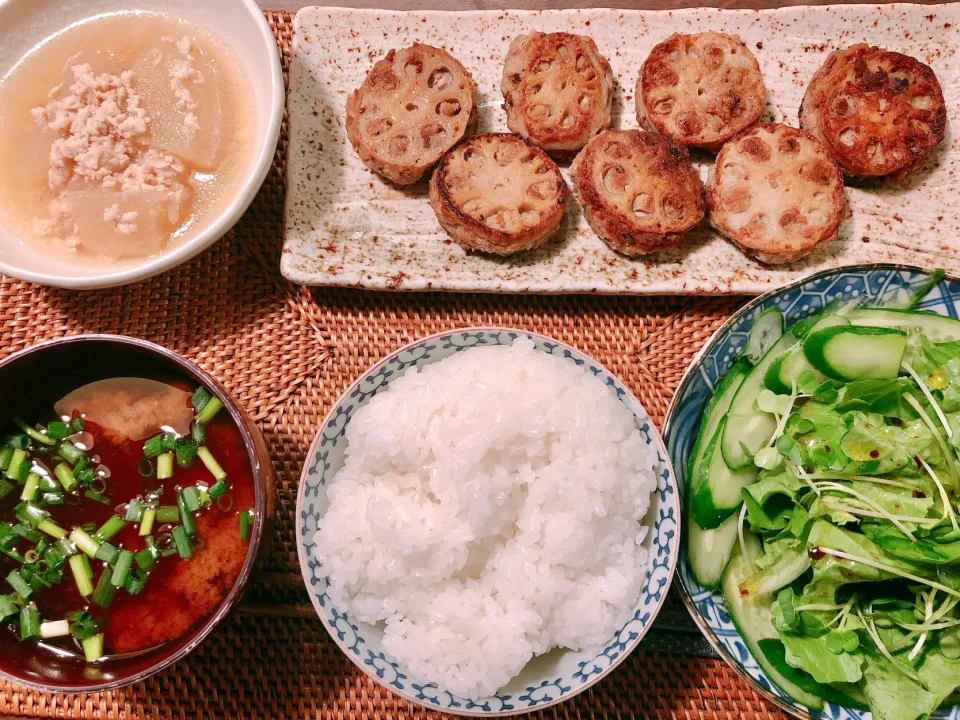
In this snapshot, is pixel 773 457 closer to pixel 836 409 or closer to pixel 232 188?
pixel 836 409

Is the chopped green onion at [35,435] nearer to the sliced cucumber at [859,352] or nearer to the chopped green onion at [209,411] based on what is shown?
the chopped green onion at [209,411]

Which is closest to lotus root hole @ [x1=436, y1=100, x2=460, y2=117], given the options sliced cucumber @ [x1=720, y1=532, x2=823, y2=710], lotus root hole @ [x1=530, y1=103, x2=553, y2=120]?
lotus root hole @ [x1=530, y1=103, x2=553, y2=120]

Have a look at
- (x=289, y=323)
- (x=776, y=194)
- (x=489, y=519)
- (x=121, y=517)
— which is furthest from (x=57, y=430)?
(x=776, y=194)

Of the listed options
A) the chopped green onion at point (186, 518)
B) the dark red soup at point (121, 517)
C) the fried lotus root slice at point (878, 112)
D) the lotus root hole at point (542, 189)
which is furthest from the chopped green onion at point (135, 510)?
the fried lotus root slice at point (878, 112)

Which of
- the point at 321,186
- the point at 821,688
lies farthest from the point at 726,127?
the point at 821,688

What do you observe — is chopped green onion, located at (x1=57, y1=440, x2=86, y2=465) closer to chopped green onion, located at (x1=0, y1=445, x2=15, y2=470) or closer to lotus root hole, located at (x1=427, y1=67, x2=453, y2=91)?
chopped green onion, located at (x1=0, y1=445, x2=15, y2=470)

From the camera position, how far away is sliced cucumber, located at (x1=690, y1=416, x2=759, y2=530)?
188 cm

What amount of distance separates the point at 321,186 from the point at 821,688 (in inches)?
84.6

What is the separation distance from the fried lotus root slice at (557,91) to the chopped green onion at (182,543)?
65.0 inches

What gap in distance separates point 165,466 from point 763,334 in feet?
5.61

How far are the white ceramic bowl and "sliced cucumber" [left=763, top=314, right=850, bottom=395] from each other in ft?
5.18

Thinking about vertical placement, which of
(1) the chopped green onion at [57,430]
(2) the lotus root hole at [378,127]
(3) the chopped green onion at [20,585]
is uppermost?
(2) the lotus root hole at [378,127]

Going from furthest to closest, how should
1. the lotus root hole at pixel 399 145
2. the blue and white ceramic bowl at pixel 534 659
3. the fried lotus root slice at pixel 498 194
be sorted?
1. the lotus root hole at pixel 399 145
2. the fried lotus root slice at pixel 498 194
3. the blue and white ceramic bowl at pixel 534 659

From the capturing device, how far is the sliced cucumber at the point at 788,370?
1929 mm
